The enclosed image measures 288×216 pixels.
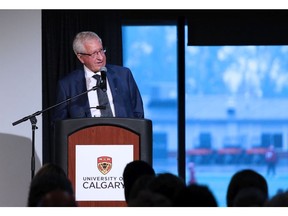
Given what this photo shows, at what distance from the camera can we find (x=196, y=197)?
357 cm

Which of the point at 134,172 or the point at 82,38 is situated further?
the point at 82,38

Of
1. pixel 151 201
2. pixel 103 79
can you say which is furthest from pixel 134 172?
pixel 151 201

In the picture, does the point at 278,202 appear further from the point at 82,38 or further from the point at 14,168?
the point at 14,168

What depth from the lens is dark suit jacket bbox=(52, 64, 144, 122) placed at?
6.06 m

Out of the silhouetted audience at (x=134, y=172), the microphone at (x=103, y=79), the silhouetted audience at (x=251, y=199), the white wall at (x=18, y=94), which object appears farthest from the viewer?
the white wall at (x=18, y=94)

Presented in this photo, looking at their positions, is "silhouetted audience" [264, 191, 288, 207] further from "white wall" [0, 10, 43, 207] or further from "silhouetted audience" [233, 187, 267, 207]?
"white wall" [0, 10, 43, 207]

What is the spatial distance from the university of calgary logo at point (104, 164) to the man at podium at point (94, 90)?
0.75 meters

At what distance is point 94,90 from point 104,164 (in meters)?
0.94

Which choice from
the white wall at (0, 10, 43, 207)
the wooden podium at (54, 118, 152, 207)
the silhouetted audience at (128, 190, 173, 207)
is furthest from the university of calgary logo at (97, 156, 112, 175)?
the white wall at (0, 10, 43, 207)

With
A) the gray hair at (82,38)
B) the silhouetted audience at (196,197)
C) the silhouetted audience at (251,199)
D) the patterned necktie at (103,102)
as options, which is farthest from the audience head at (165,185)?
the gray hair at (82,38)

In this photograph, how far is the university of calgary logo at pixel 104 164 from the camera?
5242mm

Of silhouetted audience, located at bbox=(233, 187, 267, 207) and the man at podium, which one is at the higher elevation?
the man at podium

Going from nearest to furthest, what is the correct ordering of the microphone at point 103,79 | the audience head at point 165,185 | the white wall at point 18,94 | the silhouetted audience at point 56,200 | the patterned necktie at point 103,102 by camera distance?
the silhouetted audience at point 56,200
the audience head at point 165,185
the microphone at point 103,79
the patterned necktie at point 103,102
the white wall at point 18,94

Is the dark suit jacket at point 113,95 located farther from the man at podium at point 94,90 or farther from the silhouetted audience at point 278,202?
the silhouetted audience at point 278,202
